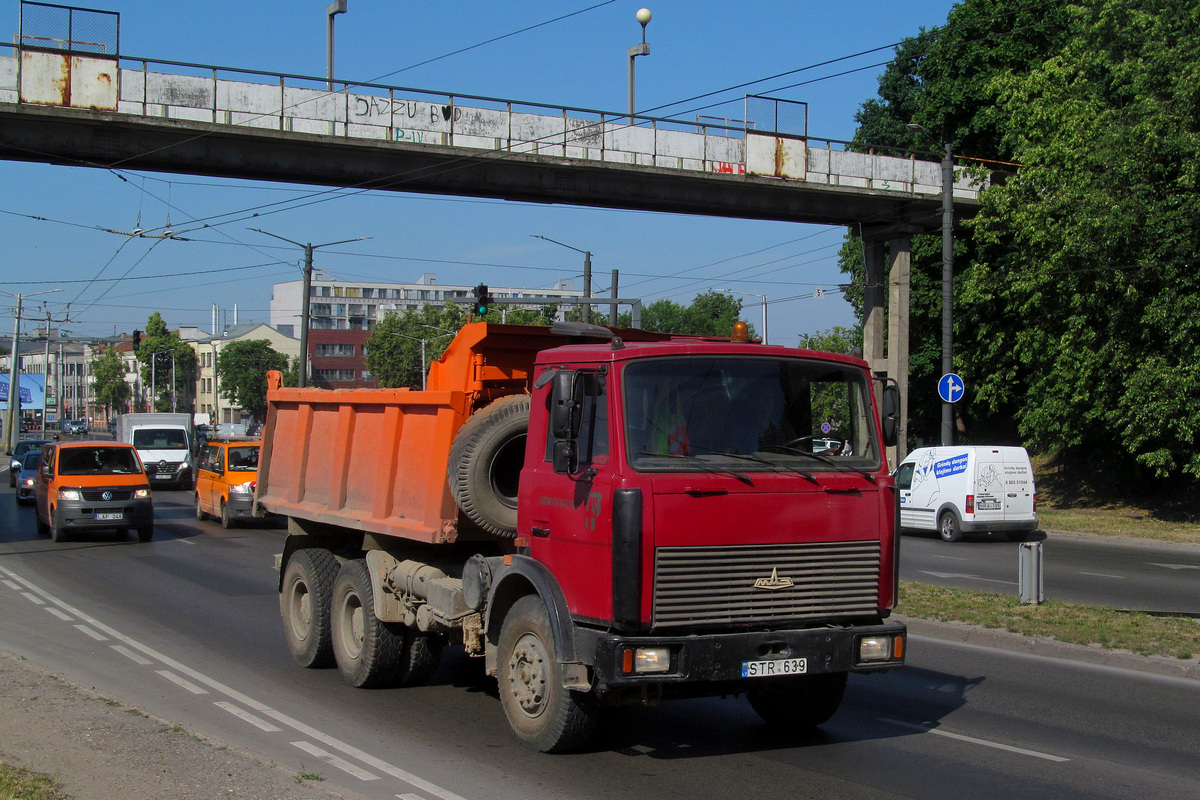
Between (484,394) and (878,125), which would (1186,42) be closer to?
(878,125)

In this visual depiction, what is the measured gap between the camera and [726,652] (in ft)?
19.9

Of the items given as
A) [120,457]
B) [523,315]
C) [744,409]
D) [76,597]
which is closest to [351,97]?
[120,457]

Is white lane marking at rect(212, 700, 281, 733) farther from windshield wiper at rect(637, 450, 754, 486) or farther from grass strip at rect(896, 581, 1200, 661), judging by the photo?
grass strip at rect(896, 581, 1200, 661)

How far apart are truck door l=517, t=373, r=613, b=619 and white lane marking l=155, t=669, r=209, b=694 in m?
3.49

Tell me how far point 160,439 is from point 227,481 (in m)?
16.8

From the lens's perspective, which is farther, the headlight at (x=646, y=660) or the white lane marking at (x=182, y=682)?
the white lane marking at (x=182, y=682)

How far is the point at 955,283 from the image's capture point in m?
37.6

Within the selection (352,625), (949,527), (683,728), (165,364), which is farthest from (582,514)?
(165,364)

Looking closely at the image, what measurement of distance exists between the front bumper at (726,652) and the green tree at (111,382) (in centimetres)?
12309

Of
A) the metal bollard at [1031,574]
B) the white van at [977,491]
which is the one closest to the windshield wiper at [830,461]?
the metal bollard at [1031,574]

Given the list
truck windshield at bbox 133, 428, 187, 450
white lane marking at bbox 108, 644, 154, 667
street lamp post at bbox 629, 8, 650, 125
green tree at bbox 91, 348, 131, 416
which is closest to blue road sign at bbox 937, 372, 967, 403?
street lamp post at bbox 629, 8, 650, 125

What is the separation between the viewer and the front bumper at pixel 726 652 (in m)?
5.96

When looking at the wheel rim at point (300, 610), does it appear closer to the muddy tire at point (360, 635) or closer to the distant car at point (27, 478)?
the muddy tire at point (360, 635)

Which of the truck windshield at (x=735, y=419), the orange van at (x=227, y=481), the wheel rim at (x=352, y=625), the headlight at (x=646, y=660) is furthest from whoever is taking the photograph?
the orange van at (x=227, y=481)
